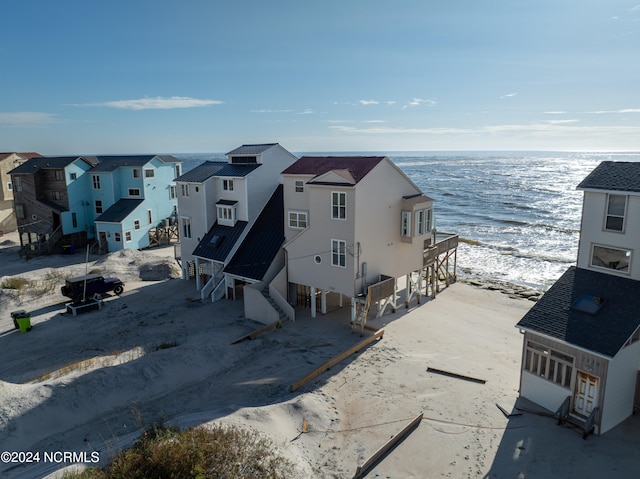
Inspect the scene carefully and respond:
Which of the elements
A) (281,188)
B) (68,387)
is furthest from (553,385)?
(281,188)

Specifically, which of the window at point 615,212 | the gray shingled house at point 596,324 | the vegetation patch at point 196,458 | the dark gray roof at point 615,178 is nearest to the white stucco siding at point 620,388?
the gray shingled house at point 596,324

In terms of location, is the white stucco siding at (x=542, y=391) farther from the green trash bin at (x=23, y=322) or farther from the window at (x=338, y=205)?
the green trash bin at (x=23, y=322)

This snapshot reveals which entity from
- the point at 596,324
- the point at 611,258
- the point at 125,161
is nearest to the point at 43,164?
the point at 125,161

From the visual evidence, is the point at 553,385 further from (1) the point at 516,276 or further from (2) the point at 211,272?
(1) the point at 516,276

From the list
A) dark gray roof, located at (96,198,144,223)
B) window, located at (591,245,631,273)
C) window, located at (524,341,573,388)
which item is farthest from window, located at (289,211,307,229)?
dark gray roof, located at (96,198,144,223)

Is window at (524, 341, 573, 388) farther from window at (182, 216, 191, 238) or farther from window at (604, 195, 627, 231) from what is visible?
window at (182, 216, 191, 238)

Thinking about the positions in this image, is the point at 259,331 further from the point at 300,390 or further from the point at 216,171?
the point at 216,171
